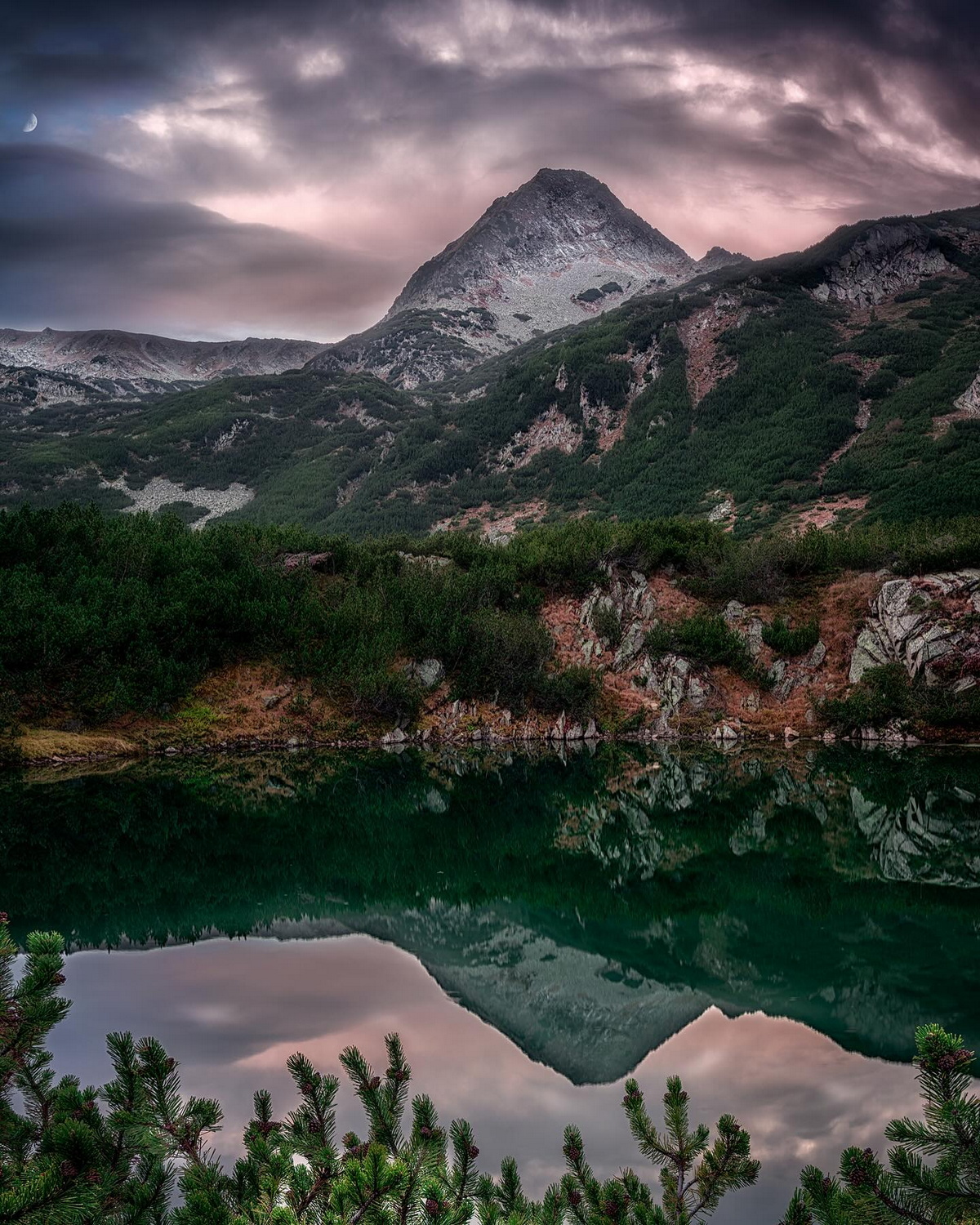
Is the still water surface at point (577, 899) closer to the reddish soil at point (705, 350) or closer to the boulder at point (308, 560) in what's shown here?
the boulder at point (308, 560)

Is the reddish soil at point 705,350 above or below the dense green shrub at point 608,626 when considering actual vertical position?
above

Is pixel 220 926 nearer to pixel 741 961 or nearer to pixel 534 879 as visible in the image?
pixel 534 879

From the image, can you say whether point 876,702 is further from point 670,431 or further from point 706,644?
point 670,431

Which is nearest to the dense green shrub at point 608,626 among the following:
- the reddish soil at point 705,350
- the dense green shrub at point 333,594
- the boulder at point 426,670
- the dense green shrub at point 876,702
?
the dense green shrub at point 333,594

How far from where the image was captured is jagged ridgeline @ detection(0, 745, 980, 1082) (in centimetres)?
1188

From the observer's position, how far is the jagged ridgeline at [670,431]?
93.8 metres

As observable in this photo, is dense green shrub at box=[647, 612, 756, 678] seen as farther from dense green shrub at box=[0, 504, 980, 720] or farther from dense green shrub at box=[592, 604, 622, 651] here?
dense green shrub at box=[592, 604, 622, 651]

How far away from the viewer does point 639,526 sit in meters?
54.6

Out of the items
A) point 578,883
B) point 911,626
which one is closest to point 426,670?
point 911,626

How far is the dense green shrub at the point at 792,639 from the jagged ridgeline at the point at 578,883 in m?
13.7

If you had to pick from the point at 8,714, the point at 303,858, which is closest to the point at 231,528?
the point at 8,714

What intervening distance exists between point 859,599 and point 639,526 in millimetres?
14362

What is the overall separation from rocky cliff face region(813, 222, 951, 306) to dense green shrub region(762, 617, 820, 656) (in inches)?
4565

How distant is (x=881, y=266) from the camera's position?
145 m
